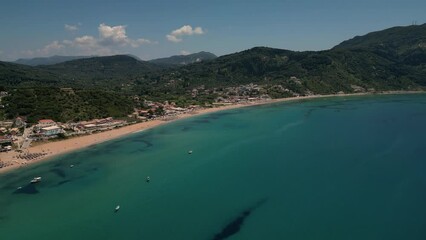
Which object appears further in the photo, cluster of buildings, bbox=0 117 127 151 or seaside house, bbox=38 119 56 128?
seaside house, bbox=38 119 56 128

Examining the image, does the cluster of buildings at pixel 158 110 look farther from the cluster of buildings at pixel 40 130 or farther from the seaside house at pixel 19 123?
the seaside house at pixel 19 123

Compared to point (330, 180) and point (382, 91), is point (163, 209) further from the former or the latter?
point (382, 91)

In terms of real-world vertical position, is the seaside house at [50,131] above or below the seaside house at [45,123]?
below

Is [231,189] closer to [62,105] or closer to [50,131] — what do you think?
[50,131]

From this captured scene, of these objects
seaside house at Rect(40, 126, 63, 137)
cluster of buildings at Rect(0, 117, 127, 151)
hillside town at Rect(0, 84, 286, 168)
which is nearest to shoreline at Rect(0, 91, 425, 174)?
hillside town at Rect(0, 84, 286, 168)

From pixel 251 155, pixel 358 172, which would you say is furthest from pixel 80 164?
pixel 358 172

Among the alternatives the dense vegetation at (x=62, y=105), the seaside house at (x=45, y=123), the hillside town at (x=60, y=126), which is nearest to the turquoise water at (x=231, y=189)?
the hillside town at (x=60, y=126)

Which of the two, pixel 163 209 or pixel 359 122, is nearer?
pixel 163 209

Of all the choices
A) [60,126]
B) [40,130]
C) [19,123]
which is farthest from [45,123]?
[40,130]

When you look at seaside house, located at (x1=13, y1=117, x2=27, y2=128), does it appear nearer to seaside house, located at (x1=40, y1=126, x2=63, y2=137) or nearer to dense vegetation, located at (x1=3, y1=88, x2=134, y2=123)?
dense vegetation, located at (x1=3, y1=88, x2=134, y2=123)
